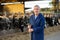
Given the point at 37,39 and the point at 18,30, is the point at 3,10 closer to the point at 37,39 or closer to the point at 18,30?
the point at 18,30

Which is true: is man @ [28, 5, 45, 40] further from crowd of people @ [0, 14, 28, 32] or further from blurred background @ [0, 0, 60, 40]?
crowd of people @ [0, 14, 28, 32]

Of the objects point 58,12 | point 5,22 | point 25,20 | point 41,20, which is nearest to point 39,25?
point 41,20

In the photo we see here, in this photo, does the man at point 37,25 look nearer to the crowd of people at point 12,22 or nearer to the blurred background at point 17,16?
the blurred background at point 17,16

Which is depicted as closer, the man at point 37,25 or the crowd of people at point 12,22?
the man at point 37,25

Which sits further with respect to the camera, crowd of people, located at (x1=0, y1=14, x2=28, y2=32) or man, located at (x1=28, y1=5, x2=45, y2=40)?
crowd of people, located at (x1=0, y1=14, x2=28, y2=32)

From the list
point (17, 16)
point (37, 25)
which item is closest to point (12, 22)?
point (17, 16)

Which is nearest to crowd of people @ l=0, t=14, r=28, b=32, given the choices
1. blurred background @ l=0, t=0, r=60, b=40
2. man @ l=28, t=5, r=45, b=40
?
blurred background @ l=0, t=0, r=60, b=40

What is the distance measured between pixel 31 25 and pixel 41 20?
294mm

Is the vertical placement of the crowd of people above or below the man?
below

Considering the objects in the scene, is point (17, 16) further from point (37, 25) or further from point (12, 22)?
point (37, 25)

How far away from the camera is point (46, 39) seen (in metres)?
11.8

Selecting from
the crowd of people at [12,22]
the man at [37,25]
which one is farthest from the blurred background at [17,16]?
the man at [37,25]

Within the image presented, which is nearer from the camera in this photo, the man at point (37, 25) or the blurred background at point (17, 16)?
the man at point (37, 25)

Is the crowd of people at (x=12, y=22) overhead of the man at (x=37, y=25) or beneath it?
beneath
